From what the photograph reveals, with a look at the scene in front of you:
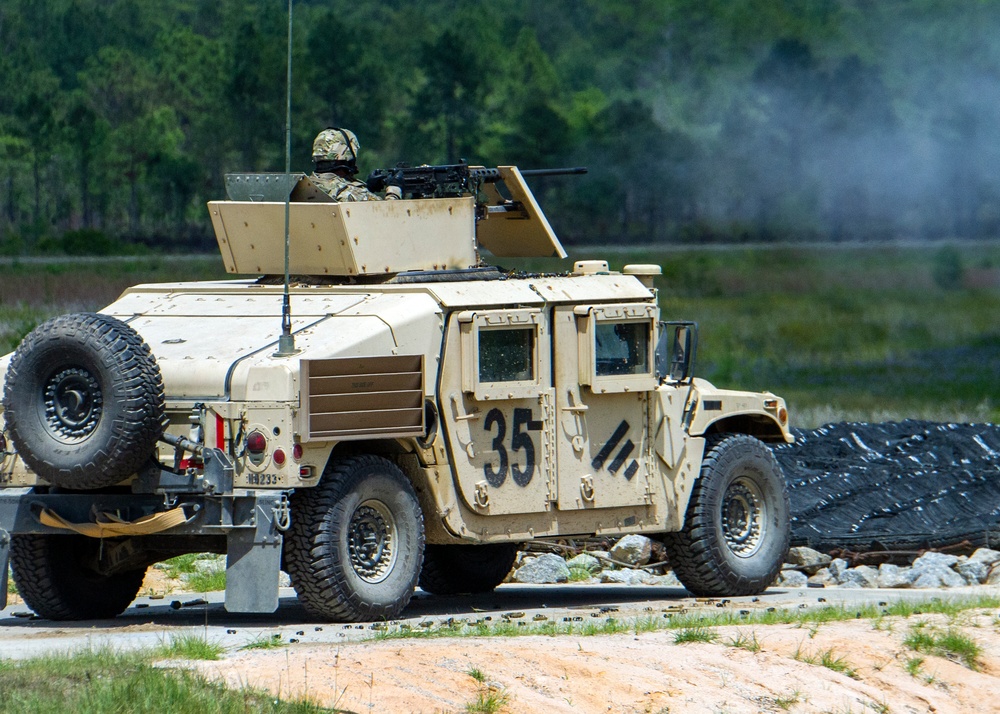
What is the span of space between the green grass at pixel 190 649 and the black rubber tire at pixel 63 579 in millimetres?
2228

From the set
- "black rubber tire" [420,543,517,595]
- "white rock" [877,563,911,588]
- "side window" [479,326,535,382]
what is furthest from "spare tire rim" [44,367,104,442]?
"white rock" [877,563,911,588]

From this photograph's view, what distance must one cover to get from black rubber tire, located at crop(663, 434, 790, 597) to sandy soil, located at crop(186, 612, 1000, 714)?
72.8 inches

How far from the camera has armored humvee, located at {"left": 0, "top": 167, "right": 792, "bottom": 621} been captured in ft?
36.6

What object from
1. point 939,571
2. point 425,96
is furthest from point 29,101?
point 939,571

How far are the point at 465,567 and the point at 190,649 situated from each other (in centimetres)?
436

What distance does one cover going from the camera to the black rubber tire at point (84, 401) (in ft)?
36.2

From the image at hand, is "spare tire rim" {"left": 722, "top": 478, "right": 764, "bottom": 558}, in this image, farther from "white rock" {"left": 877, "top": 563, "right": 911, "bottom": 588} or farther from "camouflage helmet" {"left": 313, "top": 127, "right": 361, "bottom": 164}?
"camouflage helmet" {"left": 313, "top": 127, "right": 361, "bottom": 164}

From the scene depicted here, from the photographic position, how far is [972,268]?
94.2 feet

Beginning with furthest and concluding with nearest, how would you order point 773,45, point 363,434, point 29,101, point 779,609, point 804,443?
point 29,101 → point 773,45 → point 804,443 → point 779,609 → point 363,434

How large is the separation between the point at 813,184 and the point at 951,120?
2.31 metres

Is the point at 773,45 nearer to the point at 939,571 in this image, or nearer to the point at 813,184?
the point at 813,184

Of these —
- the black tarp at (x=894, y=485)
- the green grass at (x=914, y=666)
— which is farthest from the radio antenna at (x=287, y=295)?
the black tarp at (x=894, y=485)

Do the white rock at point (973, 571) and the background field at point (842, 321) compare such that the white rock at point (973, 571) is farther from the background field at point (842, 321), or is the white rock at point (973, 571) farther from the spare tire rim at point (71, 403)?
the background field at point (842, 321)

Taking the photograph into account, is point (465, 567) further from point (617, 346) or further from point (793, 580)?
point (793, 580)
